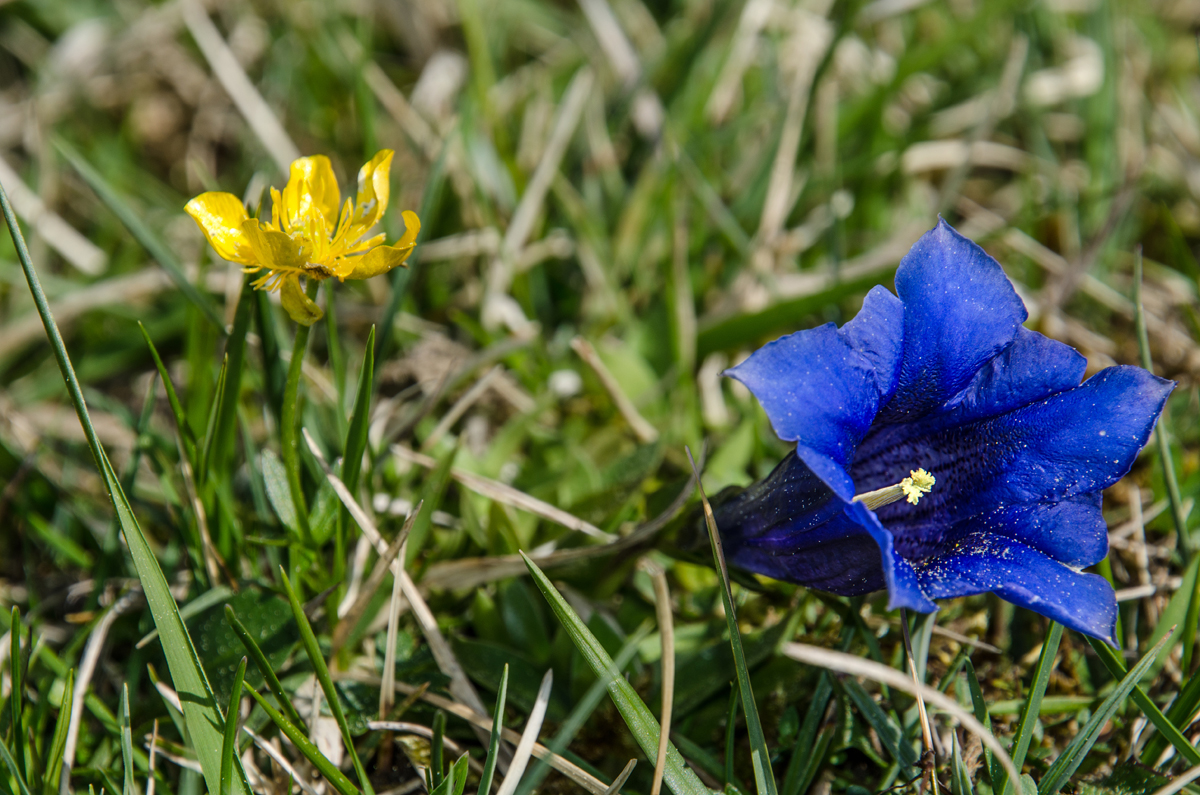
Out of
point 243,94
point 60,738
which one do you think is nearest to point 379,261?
point 60,738

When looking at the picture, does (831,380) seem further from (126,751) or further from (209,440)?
(126,751)

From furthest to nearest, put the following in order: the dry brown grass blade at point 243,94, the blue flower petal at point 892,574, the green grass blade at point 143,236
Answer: the dry brown grass blade at point 243,94 < the green grass blade at point 143,236 < the blue flower petal at point 892,574

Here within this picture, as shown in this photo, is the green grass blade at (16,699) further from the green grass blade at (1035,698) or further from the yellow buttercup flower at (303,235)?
the green grass blade at (1035,698)

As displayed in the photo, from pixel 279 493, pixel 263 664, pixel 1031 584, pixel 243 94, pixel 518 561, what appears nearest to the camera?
pixel 1031 584

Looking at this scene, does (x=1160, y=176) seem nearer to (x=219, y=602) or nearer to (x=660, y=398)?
(x=660, y=398)

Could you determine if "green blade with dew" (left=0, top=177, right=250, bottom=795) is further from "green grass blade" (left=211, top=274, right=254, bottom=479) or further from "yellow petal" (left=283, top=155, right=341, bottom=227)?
"yellow petal" (left=283, top=155, right=341, bottom=227)

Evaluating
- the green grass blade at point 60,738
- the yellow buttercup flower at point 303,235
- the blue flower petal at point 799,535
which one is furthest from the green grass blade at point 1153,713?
the green grass blade at point 60,738
